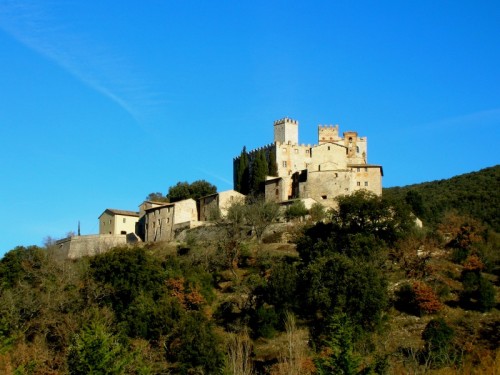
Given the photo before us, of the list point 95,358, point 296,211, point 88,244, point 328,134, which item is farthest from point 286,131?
point 95,358

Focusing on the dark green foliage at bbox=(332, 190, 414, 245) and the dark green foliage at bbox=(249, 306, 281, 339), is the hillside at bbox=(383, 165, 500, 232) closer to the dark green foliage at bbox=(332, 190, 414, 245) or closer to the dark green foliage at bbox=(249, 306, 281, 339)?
the dark green foliage at bbox=(332, 190, 414, 245)

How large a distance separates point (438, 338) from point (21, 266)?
32208 mm

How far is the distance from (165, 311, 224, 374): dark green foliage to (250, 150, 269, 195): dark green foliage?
3476cm

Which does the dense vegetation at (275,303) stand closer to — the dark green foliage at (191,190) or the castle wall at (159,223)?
the castle wall at (159,223)

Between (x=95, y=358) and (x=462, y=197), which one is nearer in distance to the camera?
(x=95, y=358)

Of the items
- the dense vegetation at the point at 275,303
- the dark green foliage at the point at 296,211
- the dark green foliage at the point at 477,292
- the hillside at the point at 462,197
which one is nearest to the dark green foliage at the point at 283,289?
the dense vegetation at the point at 275,303

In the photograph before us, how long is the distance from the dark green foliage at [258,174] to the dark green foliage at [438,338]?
117 ft

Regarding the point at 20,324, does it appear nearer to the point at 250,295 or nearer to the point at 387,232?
the point at 250,295

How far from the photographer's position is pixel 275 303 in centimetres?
4822

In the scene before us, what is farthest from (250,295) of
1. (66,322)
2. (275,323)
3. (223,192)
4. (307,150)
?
(307,150)

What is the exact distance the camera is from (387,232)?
5594 cm

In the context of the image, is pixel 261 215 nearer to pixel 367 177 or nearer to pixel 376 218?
pixel 367 177

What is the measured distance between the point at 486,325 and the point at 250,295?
45.6 feet

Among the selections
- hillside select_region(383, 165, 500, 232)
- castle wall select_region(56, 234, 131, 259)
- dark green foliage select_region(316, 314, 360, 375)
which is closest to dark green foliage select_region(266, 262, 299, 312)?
dark green foliage select_region(316, 314, 360, 375)
